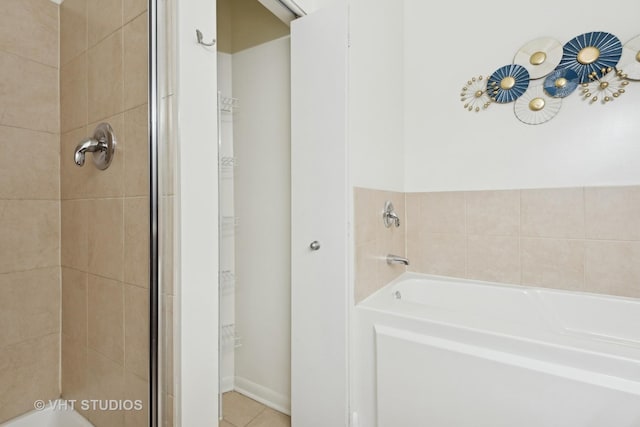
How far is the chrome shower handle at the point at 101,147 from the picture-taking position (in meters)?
0.92

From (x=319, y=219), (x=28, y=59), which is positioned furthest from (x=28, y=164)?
(x=319, y=219)

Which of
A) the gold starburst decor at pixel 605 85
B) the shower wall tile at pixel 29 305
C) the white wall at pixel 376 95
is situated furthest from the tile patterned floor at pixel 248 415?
the gold starburst decor at pixel 605 85

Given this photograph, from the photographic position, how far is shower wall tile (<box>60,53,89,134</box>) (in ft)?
3.47

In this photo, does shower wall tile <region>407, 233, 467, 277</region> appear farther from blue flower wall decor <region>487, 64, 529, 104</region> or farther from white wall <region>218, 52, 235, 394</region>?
white wall <region>218, 52, 235, 394</region>

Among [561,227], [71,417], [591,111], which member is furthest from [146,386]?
[591,111]

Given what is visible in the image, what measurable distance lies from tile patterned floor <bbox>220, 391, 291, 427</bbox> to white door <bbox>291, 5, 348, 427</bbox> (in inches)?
9.0

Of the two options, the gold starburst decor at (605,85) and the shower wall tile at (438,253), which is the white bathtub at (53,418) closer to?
the shower wall tile at (438,253)

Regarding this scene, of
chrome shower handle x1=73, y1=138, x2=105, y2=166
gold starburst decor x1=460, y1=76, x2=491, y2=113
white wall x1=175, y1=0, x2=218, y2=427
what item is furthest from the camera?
gold starburst decor x1=460, y1=76, x2=491, y2=113

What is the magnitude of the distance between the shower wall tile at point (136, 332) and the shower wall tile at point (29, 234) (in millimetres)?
498

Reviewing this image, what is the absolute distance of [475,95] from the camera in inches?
71.1

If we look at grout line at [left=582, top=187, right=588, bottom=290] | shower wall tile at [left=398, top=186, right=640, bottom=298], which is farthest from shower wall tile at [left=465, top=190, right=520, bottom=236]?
grout line at [left=582, top=187, right=588, bottom=290]

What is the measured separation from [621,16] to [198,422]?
2.48 m

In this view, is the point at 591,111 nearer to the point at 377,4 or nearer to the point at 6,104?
the point at 377,4

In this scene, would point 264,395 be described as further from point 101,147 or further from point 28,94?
point 28,94
